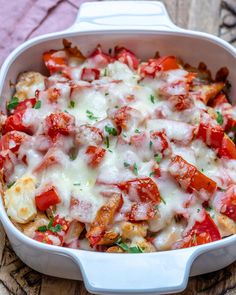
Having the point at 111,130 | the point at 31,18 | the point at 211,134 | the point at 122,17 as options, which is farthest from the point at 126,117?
the point at 31,18

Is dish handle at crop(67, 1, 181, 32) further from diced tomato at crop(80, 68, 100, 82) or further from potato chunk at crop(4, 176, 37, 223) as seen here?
potato chunk at crop(4, 176, 37, 223)

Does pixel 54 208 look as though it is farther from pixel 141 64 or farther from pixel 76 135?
pixel 141 64

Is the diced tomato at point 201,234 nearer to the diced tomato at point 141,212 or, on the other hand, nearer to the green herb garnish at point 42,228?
the diced tomato at point 141,212

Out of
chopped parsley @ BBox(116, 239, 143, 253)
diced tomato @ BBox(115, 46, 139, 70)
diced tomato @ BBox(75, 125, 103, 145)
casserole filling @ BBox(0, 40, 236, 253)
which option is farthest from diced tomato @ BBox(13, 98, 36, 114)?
chopped parsley @ BBox(116, 239, 143, 253)

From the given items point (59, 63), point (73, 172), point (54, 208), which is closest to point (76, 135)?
point (73, 172)

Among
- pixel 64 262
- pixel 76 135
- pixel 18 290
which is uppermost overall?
pixel 76 135

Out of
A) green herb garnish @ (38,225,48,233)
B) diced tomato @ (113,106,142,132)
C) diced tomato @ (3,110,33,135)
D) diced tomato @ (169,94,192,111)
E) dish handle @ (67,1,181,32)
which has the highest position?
A: dish handle @ (67,1,181,32)
